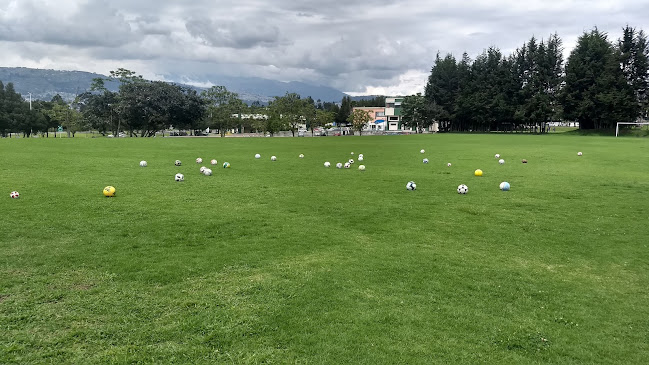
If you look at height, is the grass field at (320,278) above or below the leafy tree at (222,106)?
below

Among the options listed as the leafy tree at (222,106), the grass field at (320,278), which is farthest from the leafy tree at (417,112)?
the grass field at (320,278)

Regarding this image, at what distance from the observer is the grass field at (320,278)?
4559mm

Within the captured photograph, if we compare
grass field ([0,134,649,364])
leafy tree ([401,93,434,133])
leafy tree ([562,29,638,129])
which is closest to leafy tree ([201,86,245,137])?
leafy tree ([401,93,434,133])

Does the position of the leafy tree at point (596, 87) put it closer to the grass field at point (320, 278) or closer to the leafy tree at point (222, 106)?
the leafy tree at point (222, 106)

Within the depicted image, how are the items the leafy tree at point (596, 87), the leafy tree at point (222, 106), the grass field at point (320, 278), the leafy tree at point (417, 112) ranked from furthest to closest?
the leafy tree at point (417, 112) < the leafy tree at point (222, 106) < the leafy tree at point (596, 87) < the grass field at point (320, 278)

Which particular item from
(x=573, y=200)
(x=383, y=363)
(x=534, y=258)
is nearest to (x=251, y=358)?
(x=383, y=363)

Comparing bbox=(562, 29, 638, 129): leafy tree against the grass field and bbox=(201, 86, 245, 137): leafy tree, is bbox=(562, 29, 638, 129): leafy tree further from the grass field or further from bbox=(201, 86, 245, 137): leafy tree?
the grass field

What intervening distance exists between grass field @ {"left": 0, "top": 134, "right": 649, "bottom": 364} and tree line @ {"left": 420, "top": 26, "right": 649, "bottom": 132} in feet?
218

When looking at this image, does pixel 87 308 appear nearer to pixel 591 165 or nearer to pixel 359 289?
pixel 359 289

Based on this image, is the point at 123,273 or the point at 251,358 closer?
the point at 251,358

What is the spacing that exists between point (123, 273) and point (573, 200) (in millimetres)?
12473

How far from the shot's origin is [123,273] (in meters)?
6.40

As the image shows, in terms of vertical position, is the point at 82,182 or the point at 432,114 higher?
the point at 432,114

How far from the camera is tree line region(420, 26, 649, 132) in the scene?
67750 millimetres
